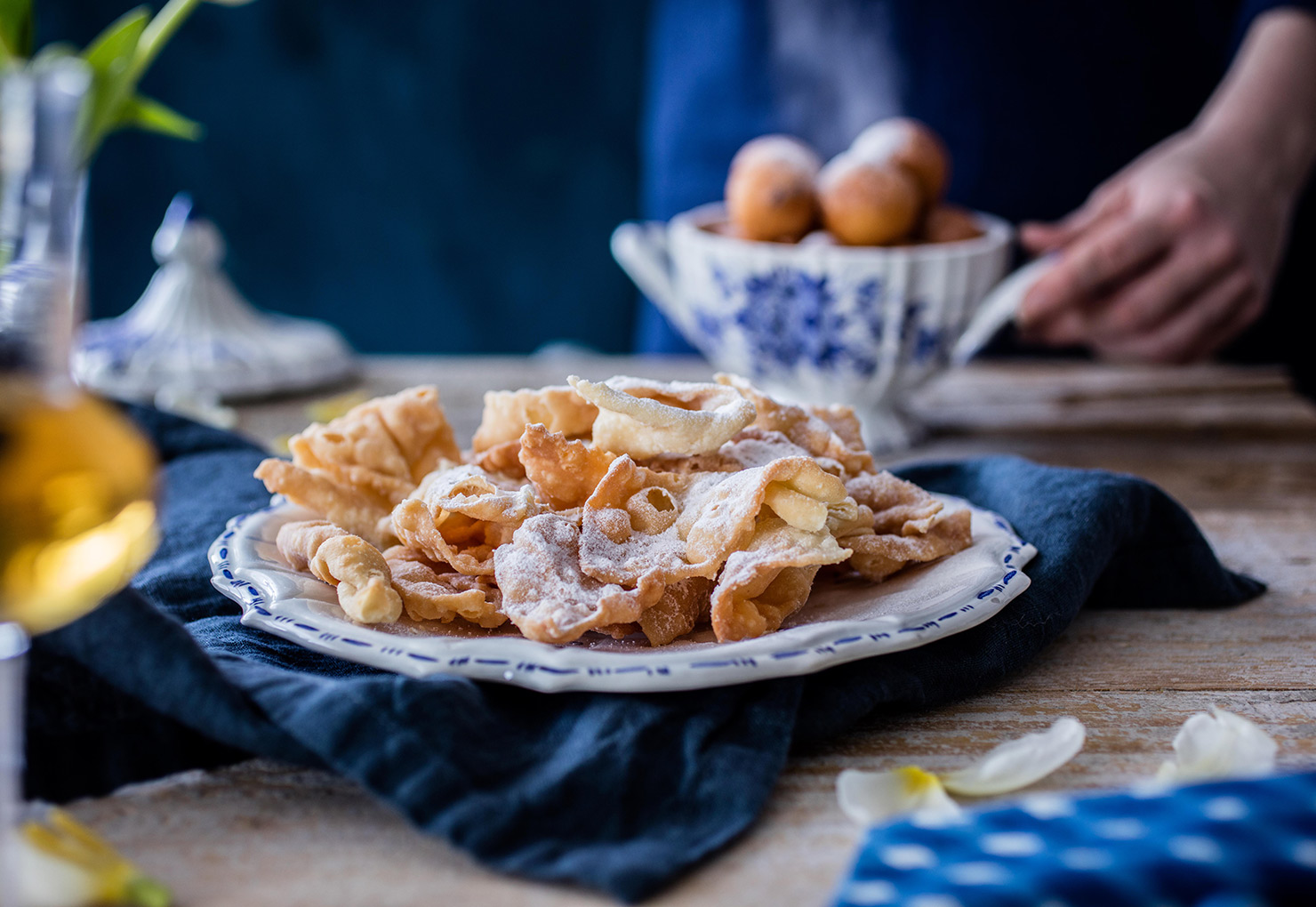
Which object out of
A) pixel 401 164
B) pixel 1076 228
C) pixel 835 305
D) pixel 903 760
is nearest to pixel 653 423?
pixel 903 760

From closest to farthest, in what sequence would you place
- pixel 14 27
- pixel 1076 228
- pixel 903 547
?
pixel 903 547, pixel 14 27, pixel 1076 228

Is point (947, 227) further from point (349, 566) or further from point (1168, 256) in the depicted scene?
point (349, 566)

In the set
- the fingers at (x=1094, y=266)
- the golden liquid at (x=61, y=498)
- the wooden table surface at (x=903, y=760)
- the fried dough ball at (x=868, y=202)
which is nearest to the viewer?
the golden liquid at (x=61, y=498)

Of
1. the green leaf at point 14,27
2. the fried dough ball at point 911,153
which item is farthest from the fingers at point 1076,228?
the green leaf at point 14,27

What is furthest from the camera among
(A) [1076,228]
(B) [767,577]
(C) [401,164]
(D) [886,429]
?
(C) [401,164]

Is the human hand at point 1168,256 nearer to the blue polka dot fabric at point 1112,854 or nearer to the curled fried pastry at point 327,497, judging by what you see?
the curled fried pastry at point 327,497

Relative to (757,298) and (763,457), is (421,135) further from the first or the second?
(763,457)

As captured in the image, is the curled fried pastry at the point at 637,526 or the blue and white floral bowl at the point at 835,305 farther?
the blue and white floral bowl at the point at 835,305
